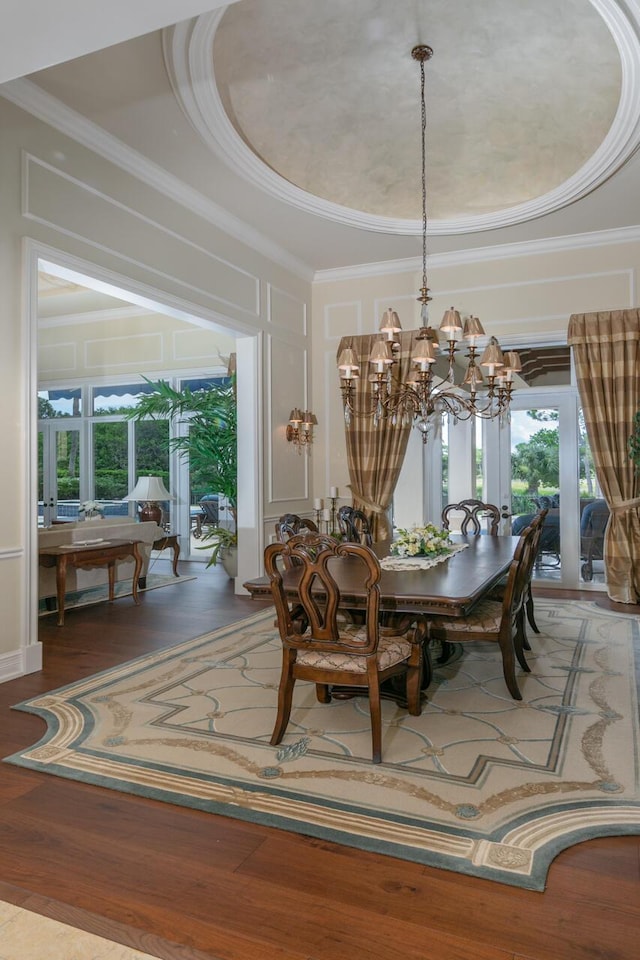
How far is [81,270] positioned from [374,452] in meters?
3.60

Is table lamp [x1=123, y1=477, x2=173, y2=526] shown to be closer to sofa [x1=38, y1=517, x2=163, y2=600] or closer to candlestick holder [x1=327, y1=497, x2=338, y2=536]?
sofa [x1=38, y1=517, x2=163, y2=600]

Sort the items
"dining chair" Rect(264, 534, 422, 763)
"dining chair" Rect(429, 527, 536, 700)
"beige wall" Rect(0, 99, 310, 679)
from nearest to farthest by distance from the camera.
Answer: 1. "dining chair" Rect(264, 534, 422, 763)
2. "dining chair" Rect(429, 527, 536, 700)
3. "beige wall" Rect(0, 99, 310, 679)

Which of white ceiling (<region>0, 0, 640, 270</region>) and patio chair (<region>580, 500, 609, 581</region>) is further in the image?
patio chair (<region>580, 500, 609, 581</region>)

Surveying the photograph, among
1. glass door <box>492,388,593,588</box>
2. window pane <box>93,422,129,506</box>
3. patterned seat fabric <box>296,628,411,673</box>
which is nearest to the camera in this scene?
patterned seat fabric <box>296,628,411,673</box>

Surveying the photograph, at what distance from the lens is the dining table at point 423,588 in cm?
281

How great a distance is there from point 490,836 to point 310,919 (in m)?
0.68

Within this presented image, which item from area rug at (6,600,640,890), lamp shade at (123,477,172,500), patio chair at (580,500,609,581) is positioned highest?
lamp shade at (123,477,172,500)

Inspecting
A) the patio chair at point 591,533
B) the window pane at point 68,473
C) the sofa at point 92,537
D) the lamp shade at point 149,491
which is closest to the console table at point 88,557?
the sofa at point 92,537

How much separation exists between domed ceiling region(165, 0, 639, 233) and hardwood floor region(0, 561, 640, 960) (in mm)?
3708

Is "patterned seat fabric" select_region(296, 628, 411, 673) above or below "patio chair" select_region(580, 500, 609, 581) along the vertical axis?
below

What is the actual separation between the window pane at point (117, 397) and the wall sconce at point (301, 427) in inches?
124

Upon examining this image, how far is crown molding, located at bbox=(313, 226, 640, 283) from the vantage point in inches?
241

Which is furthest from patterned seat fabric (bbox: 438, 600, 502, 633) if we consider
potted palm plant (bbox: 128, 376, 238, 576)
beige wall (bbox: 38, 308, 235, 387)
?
beige wall (bbox: 38, 308, 235, 387)

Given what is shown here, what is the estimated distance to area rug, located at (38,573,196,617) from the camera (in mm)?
5832
